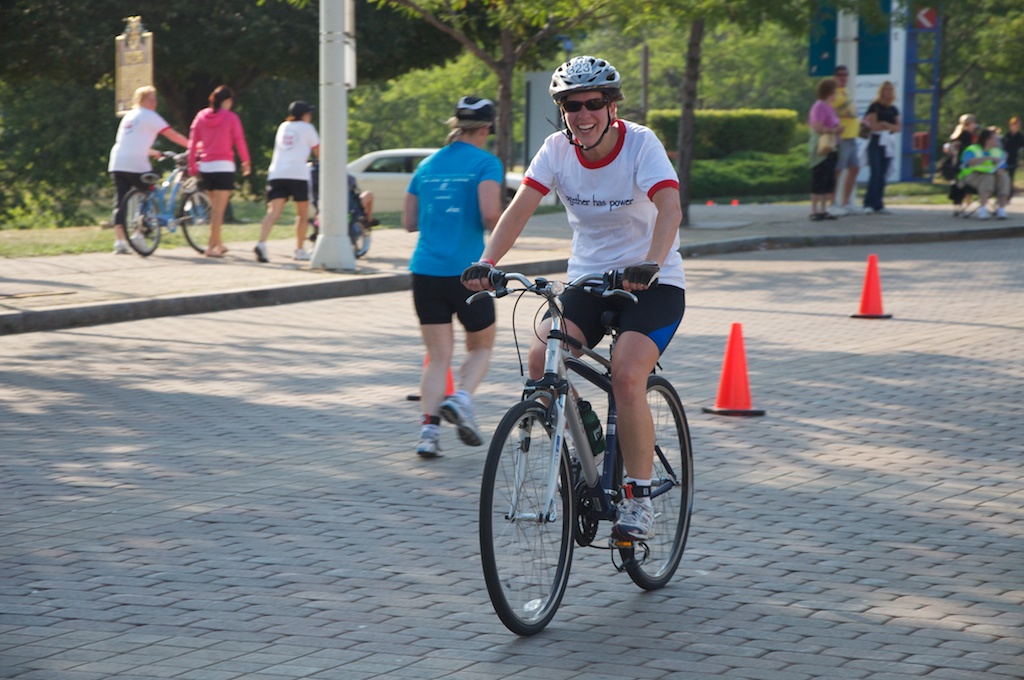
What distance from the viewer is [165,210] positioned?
57.2 feet

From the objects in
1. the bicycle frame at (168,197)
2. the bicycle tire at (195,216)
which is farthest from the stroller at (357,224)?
the bicycle frame at (168,197)

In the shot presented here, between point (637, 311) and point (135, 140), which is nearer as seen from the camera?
point (637, 311)

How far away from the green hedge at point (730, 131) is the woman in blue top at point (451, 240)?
93.4 feet

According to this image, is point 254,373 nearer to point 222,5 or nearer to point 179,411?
point 179,411

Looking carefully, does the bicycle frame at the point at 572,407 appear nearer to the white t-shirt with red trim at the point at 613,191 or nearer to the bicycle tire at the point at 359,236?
the white t-shirt with red trim at the point at 613,191

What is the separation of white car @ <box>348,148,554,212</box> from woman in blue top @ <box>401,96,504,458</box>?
21993mm

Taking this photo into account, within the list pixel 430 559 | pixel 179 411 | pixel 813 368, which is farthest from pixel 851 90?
pixel 430 559

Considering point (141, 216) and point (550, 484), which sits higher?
point (141, 216)

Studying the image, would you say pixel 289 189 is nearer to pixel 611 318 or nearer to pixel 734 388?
pixel 734 388

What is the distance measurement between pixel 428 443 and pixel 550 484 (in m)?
2.85

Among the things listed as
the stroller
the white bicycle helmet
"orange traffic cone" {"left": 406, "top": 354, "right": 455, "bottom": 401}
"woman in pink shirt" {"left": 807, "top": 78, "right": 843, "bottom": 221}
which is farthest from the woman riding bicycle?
"woman in pink shirt" {"left": 807, "top": 78, "right": 843, "bottom": 221}

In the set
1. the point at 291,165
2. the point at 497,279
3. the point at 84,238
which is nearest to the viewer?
the point at 497,279

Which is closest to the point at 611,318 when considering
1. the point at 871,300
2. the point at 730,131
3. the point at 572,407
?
the point at 572,407

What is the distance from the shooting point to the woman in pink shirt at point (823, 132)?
69.8 ft
